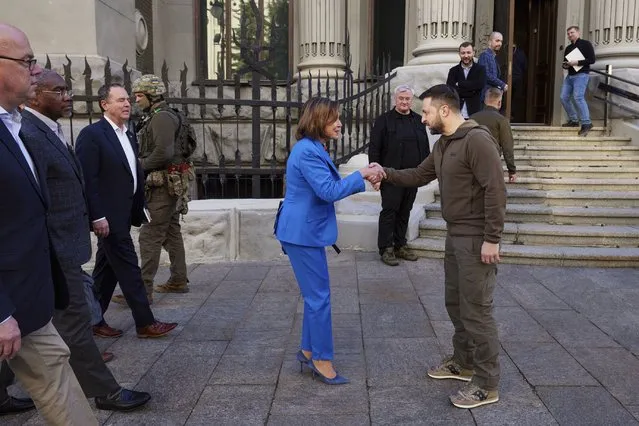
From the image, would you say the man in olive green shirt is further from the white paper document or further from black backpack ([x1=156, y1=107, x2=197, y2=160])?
the white paper document

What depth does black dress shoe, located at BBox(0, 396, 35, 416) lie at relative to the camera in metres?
3.36

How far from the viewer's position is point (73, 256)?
325 cm

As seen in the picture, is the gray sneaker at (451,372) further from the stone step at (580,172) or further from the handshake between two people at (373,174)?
the stone step at (580,172)

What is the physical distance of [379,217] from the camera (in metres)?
7.20

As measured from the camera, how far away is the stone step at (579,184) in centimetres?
830

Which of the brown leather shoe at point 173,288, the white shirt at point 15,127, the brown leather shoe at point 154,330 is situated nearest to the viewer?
the white shirt at point 15,127

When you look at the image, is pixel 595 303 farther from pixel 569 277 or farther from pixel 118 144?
pixel 118 144

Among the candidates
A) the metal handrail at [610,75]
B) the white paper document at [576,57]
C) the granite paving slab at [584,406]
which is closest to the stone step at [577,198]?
the metal handrail at [610,75]

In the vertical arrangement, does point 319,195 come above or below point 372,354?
above

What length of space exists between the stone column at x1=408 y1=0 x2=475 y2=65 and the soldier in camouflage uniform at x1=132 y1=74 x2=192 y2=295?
6007 mm

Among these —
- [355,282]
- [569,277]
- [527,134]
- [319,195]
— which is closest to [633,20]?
[527,134]

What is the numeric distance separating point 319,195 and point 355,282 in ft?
9.48

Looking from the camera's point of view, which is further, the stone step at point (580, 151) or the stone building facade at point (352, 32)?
the stone step at point (580, 151)

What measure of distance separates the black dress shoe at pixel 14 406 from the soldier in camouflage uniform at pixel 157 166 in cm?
202
